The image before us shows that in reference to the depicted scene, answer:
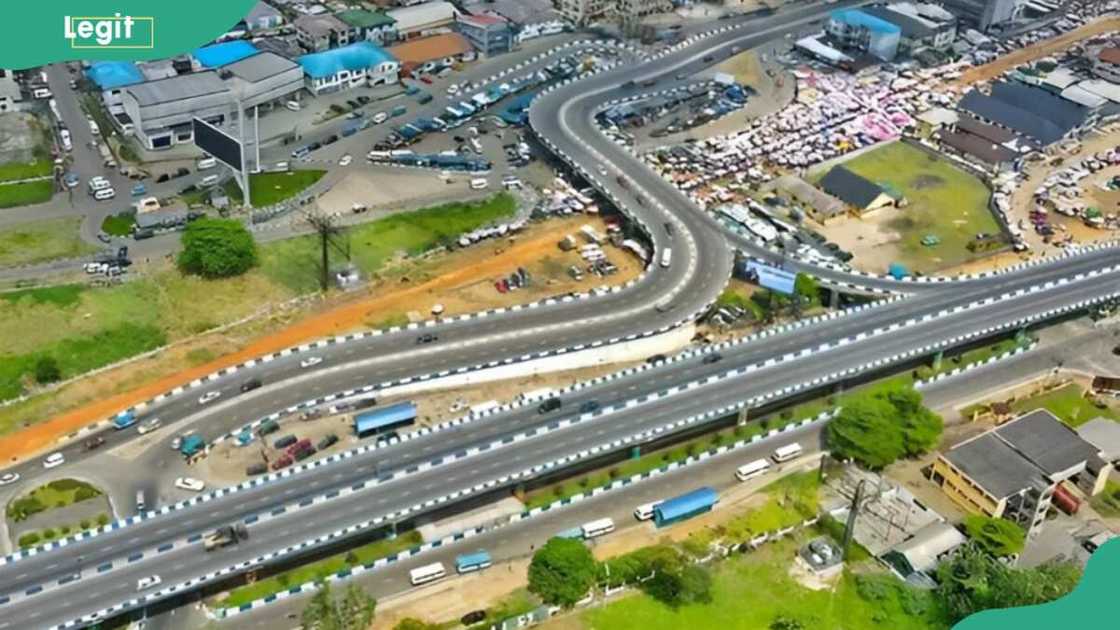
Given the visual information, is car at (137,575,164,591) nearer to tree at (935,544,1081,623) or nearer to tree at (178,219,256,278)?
tree at (178,219,256,278)

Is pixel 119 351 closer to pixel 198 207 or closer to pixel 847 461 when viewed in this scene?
pixel 198 207

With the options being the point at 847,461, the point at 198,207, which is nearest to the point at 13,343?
the point at 198,207

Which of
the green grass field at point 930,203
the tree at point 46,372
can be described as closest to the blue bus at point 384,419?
the tree at point 46,372

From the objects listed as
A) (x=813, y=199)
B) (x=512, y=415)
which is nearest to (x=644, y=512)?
(x=512, y=415)

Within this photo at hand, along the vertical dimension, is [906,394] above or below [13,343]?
above

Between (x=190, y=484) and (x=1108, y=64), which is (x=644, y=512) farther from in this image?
(x=1108, y=64)

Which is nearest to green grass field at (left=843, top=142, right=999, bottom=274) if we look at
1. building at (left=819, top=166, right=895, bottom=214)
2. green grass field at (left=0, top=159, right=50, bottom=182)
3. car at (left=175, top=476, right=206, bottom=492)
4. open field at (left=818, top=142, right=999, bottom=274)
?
open field at (left=818, top=142, right=999, bottom=274)
